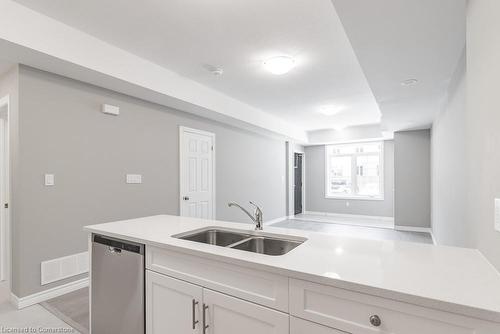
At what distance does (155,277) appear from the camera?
5.09 ft

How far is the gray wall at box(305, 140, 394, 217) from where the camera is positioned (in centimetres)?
755

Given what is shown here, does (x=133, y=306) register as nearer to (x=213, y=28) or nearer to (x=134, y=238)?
(x=134, y=238)

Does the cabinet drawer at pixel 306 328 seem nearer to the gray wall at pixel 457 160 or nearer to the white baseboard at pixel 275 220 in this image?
the gray wall at pixel 457 160

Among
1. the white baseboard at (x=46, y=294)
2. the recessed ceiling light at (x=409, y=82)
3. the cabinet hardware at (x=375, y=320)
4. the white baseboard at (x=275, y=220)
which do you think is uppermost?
the recessed ceiling light at (x=409, y=82)

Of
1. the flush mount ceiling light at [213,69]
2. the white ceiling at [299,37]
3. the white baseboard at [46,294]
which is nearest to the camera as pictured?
the white ceiling at [299,37]

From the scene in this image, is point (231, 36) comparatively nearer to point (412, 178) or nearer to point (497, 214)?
point (497, 214)

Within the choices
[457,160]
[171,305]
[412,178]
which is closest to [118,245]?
[171,305]

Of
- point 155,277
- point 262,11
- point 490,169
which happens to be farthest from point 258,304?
point 262,11

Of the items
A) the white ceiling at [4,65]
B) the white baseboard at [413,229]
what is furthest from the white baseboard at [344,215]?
the white ceiling at [4,65]

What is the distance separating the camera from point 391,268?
1058mm

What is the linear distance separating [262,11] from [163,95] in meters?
1.84

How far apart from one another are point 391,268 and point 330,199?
768 cm

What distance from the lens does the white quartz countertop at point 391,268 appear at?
0.82 m

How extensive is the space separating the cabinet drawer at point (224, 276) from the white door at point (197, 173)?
2.81 meters
